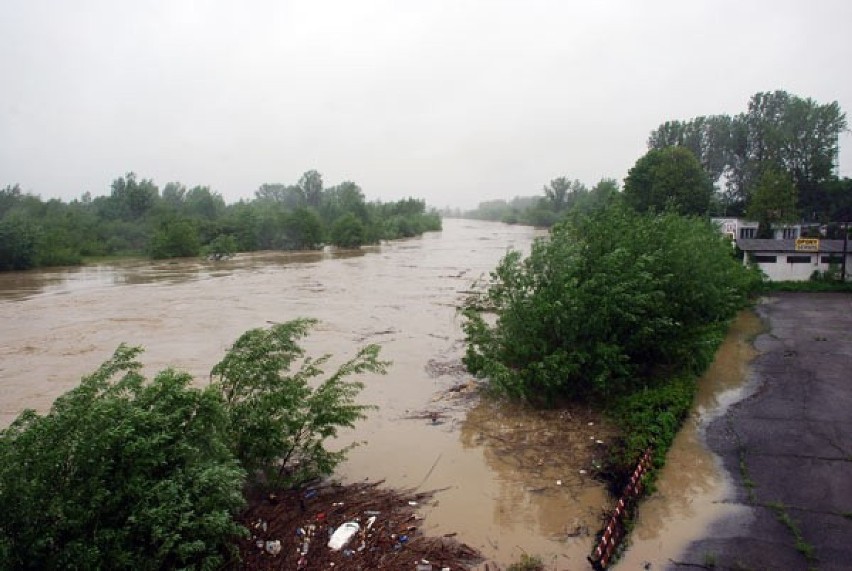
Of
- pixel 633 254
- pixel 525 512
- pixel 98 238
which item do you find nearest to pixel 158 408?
pixel 525 512

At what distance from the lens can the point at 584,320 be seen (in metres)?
10.5

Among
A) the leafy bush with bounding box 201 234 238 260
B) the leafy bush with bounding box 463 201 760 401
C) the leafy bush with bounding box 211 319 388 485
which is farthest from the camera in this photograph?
the leafy bush with bounding box 201 234 238 260

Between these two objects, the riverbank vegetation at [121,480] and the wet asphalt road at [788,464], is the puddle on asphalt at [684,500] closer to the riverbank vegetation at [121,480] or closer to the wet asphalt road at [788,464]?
the wet asphalt road at [788,464]

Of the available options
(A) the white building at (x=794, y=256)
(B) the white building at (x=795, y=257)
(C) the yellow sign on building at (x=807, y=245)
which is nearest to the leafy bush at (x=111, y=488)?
(A) the white building at (x=794, y=256)

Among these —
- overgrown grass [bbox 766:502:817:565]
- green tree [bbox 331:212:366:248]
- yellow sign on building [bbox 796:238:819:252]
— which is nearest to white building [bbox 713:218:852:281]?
yellow sign on building [bbox 796:238:819:252]

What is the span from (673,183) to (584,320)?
3897 cm

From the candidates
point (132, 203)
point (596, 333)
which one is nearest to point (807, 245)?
point (596, 333)

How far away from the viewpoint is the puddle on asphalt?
6.09 metres

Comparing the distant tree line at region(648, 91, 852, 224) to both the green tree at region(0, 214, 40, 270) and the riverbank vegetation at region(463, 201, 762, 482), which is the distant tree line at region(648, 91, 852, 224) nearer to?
the riverbank vegetation at region(463, 201, 762, 482)

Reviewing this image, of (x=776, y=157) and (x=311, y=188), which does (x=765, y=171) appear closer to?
(x=776, y=157)

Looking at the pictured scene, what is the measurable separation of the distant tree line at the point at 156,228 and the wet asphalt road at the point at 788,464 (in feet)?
143

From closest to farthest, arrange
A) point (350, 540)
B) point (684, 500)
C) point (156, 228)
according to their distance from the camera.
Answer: point (350, 540)
point (684, 500)
point (156, 228)

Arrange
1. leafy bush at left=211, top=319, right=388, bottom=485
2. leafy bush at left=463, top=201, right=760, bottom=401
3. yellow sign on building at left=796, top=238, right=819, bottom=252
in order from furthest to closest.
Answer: yellow sign on building at left=796, top=238, right=819, bottom=252 < leafy bush at left=463, top=201, right=760, bottom=401 < leafy bush at left=211, top=319, right=388, bottom=485

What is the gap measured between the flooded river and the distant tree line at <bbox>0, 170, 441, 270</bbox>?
8.19 m
